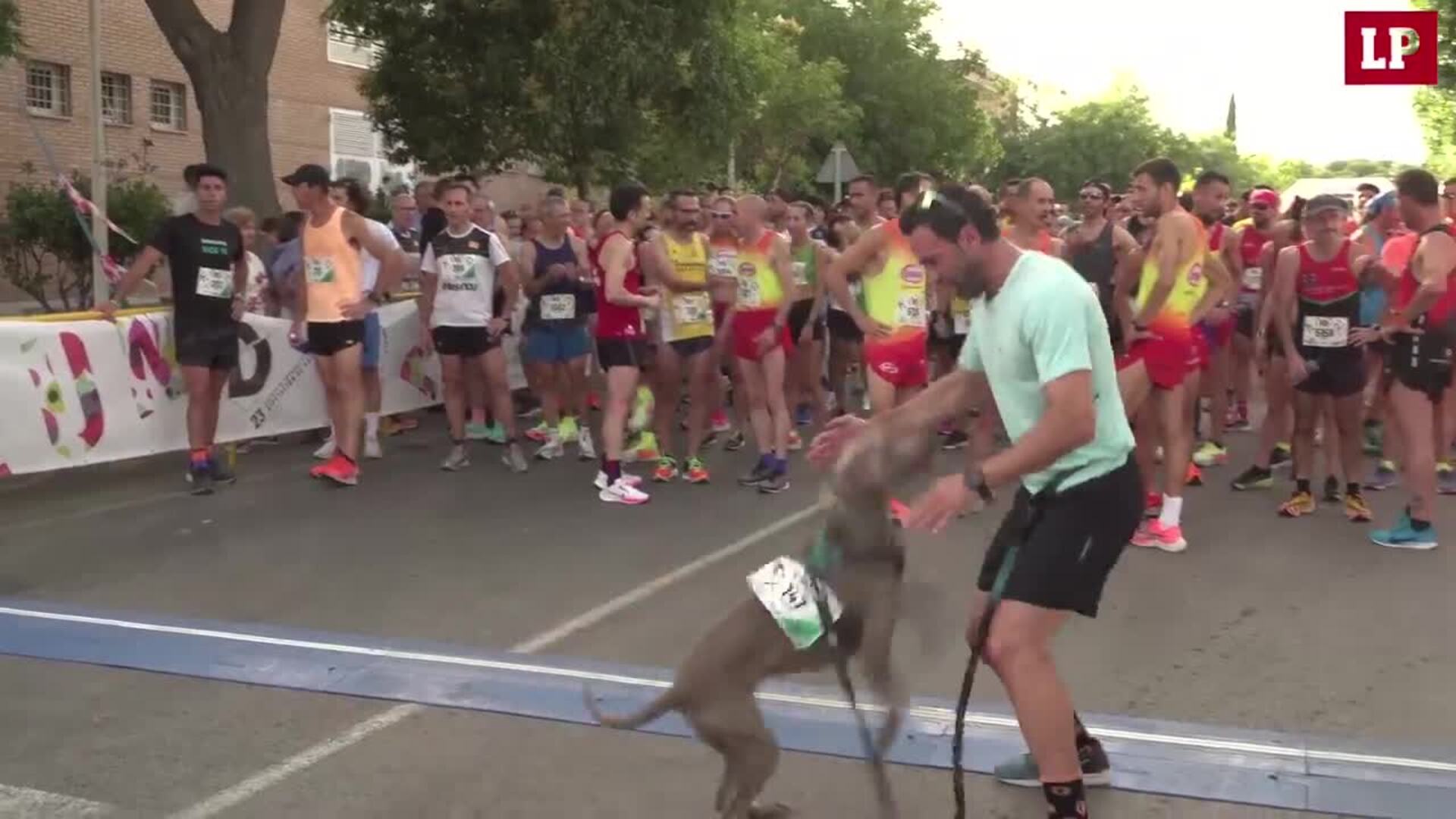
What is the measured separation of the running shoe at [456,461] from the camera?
31.9 ft

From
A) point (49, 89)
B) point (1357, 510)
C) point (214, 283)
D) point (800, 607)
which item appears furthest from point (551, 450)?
point (49, 89)

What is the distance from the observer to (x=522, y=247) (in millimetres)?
10500

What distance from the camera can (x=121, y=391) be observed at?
29.2ft

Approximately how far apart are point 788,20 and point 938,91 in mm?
6379

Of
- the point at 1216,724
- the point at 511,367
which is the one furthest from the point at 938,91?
the point at 1216,724

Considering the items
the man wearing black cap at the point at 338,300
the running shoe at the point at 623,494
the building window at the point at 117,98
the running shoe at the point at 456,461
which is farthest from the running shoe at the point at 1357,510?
the building window at the point at 117,98

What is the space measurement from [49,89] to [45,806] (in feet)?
80.2

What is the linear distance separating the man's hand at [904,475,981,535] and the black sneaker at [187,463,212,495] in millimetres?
6628

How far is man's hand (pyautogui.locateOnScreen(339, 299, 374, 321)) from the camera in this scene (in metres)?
8.98

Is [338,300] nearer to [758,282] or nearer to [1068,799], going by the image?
[758,282]

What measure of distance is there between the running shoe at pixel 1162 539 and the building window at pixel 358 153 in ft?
84.7

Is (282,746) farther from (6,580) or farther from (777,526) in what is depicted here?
(777,526)

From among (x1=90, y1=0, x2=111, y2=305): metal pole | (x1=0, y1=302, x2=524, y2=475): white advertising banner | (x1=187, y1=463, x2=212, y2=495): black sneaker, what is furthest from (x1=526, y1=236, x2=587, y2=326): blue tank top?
(x1=90, y1=0, x2=111, y2=305): metal pole

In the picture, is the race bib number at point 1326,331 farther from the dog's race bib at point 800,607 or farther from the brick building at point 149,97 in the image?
the brick building at point 149,97
